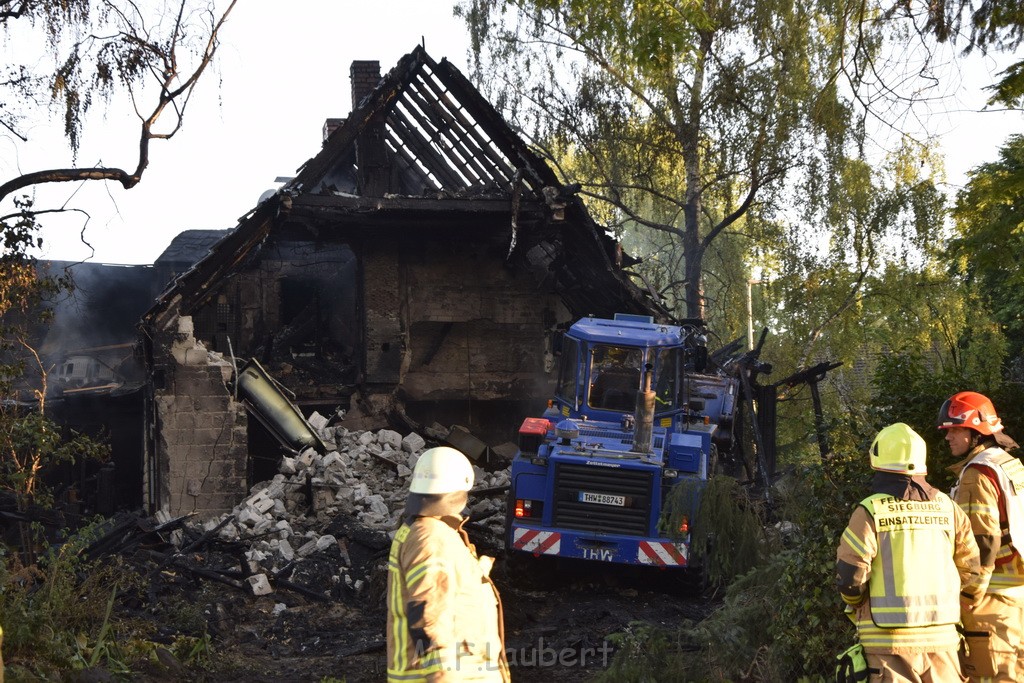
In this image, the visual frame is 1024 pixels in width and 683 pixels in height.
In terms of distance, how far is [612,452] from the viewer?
36.3 ft

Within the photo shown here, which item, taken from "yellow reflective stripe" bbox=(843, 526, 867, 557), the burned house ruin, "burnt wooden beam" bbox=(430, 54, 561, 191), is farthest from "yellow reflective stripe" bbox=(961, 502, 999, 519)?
"burnt wooden beam" bbox=(430, 54, 561, 191)

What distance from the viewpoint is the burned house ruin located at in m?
14.2

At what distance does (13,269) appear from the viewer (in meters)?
10.8

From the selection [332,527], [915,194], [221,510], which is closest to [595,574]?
[332,527]

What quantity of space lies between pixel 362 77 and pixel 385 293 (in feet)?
15.4

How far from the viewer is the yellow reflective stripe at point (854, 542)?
468cm

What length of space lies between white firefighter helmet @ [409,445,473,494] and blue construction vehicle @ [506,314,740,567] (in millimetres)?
5125

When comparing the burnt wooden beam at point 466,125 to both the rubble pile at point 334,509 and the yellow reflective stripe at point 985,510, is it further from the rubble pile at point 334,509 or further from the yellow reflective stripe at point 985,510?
the yellow reflective stripe at point 985,510

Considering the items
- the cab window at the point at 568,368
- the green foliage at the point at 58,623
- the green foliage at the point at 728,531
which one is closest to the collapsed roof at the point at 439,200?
the cab window at the point at 568,368

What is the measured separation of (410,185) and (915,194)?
37.5 ft

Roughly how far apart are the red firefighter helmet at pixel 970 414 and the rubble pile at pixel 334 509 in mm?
7549

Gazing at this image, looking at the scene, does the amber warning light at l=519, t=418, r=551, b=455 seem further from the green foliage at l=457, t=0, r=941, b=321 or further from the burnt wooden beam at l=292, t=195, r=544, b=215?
the green foliage at l=457, t=0, r=941, b=321

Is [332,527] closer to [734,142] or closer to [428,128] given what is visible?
[428,128]

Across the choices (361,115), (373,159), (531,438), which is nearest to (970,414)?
(531,438)
